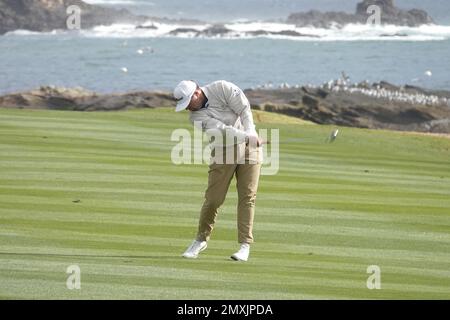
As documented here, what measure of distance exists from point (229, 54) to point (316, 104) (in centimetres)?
6007

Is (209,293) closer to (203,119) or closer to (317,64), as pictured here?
(203,119)

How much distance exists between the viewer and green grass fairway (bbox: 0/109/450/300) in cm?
1165

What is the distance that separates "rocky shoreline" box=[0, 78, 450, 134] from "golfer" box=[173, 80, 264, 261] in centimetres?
2108

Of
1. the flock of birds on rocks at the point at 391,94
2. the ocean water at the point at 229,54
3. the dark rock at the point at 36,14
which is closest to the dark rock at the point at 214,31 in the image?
the ocean water at the point at 229,54

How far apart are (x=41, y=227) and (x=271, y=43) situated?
93.5 meters

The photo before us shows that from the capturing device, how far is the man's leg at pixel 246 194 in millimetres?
12633

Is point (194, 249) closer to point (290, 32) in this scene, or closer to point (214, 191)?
point (214, 191)

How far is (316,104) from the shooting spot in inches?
1473

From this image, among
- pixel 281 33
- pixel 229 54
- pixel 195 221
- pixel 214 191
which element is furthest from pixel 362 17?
pixel 214 191

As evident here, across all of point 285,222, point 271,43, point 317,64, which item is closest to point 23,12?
point 271,43

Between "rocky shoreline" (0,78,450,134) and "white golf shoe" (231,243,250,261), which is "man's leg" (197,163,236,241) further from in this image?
"rocky shoreline" (0,78,450,134)

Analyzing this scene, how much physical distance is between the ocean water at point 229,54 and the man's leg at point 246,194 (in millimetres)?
51802

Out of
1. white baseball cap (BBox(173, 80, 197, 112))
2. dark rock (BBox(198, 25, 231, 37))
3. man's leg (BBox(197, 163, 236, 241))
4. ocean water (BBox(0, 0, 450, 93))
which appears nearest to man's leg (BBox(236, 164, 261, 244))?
man's leg (BBox(197, 163, 236, 241))
